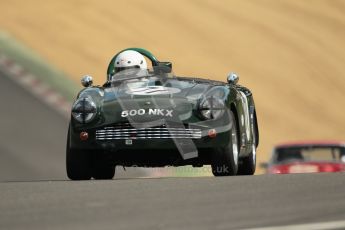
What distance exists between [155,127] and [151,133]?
72 millimetres

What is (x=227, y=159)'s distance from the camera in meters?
11.7

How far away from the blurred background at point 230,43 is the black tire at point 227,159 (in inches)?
768

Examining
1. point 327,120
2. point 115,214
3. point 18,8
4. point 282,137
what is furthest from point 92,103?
point 18,8

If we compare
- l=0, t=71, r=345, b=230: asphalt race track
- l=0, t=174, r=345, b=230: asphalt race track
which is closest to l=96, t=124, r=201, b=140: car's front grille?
l=0, t=71, r=345, b=230: asphalt race track

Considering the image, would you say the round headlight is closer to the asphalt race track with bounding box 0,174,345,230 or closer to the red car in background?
the asphalt race track with bounding box 0,174,345,230

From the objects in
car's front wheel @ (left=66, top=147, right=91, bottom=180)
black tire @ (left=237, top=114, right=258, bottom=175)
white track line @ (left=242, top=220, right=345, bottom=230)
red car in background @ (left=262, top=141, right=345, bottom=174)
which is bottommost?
red car in background @ (left=262, top=141, right=345, bottom=174)

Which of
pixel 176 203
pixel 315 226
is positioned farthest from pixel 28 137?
pixel 315 226

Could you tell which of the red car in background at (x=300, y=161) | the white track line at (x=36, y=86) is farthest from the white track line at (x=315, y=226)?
the white track line at (x=36, y=86)

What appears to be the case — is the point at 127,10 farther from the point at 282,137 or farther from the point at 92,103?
the point at 92,103

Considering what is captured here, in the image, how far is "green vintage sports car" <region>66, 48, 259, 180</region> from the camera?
11.6 meters

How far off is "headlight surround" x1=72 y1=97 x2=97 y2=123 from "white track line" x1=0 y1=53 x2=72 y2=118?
12.5 metres

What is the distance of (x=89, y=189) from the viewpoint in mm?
8922

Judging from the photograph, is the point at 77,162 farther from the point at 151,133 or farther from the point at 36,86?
the point at 36,86

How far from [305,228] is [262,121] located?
28662 mm
